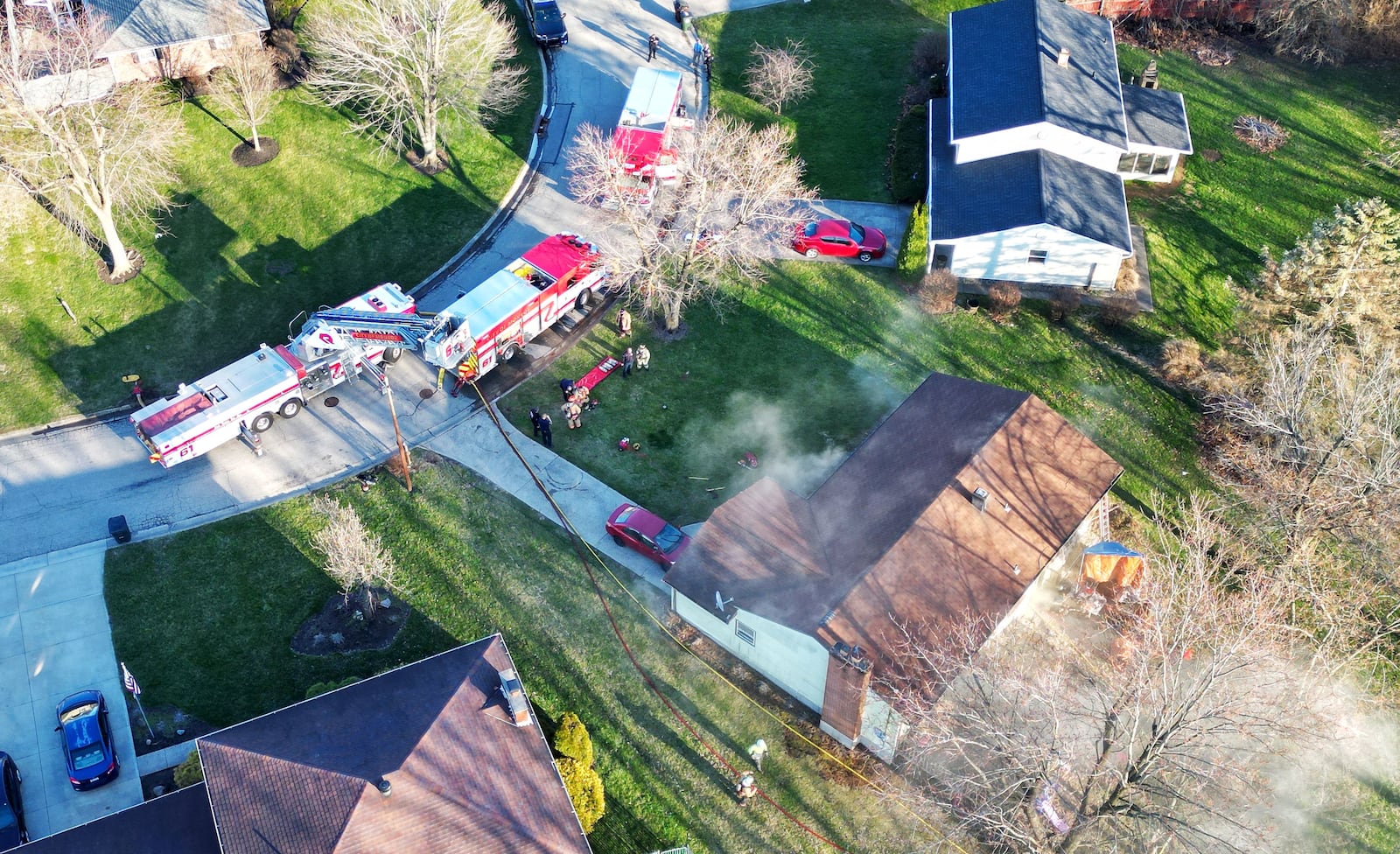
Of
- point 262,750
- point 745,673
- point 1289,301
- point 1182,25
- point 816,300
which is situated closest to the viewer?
point 262,750

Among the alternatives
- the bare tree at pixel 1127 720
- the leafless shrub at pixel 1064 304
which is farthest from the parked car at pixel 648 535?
the leafless shrub at pixel 1064 304

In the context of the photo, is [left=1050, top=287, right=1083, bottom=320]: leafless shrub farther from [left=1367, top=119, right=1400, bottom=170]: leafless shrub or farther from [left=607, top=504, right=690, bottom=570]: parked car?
[left=1367, top=119, right=1400, bottom=170]: leafless shrub

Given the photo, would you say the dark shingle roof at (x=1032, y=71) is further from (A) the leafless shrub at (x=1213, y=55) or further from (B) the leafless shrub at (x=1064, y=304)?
(A) the leafless shrub at (x=1213, y=55)

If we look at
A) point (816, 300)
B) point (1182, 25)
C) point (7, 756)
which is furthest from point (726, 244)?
point (1182, 25)

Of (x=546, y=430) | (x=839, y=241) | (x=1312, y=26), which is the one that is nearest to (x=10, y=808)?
(x=546, y=430)

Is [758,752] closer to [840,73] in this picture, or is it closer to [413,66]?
[413,66]

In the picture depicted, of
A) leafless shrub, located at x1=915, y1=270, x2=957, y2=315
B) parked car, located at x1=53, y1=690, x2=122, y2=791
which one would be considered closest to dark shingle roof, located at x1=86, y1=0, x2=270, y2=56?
parked car, located at x1=53, y1=690, x2=122, y2=791

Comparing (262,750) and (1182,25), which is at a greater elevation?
(1182,25)

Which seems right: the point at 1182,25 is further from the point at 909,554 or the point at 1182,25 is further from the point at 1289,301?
the point at 909,554
